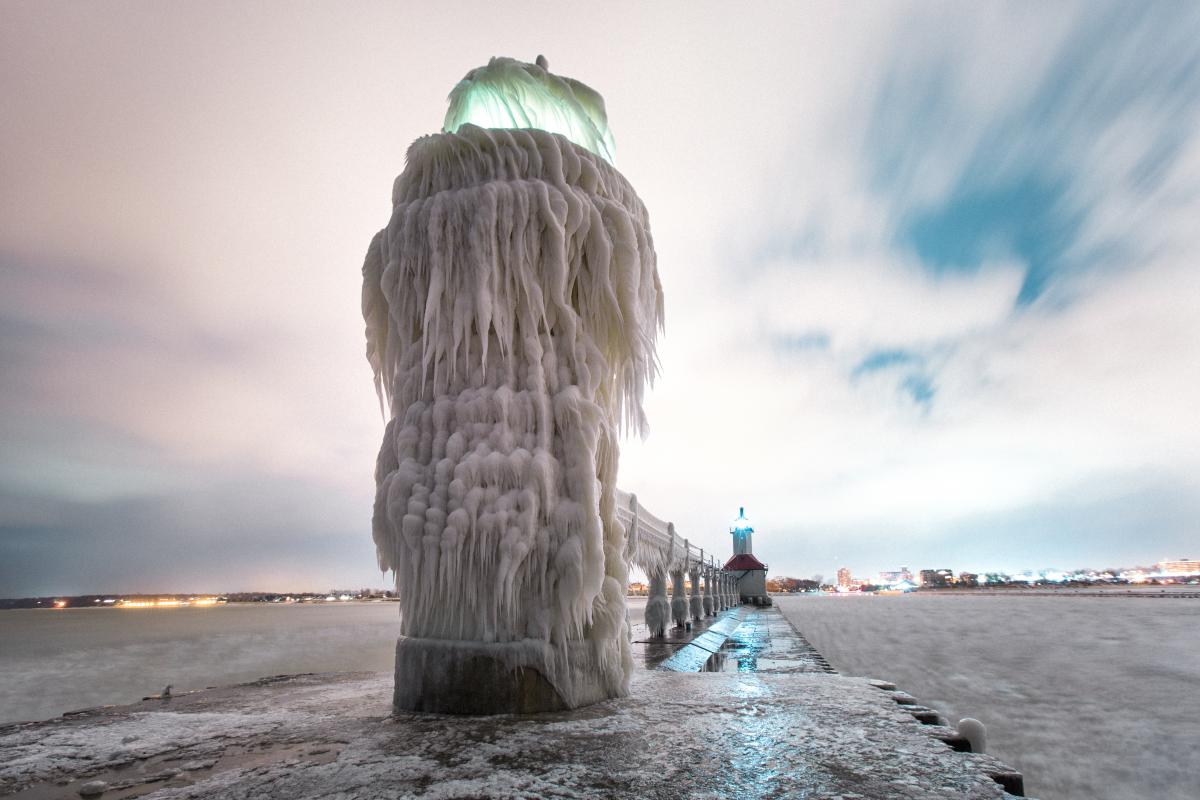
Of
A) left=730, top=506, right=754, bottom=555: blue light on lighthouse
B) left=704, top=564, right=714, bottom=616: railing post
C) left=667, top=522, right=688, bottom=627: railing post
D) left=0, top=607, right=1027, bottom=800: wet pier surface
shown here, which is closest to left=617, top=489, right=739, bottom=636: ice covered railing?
left=667, top=522, right=688, bottom=627: railing post

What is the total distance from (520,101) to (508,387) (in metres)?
3.33

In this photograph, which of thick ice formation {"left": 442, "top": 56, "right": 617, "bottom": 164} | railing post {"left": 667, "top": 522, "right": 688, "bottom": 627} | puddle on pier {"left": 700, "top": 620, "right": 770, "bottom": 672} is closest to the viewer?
thick ice formation {"left": 442, "top": 56, "right": 617, "bottom": 164}

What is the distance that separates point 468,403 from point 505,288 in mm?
1258

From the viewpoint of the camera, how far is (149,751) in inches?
160

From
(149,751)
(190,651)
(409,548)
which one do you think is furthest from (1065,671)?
(190,651)

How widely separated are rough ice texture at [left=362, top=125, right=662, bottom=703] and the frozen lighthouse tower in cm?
2

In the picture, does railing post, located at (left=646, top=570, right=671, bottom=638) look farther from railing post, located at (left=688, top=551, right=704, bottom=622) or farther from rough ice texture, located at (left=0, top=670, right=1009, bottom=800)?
rough ice texture, located at (left=0, top=670, right=1009, bottom=800)

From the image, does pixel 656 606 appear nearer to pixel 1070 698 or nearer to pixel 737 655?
pixel 737 655

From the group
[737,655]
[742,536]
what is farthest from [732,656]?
[742,536]

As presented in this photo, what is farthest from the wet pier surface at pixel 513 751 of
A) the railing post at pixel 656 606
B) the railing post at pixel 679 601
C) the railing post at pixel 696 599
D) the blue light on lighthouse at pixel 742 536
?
the blue light on lighthouse at pixel 742 536

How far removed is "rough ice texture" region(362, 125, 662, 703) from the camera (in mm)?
5492

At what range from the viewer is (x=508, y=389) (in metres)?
5.76

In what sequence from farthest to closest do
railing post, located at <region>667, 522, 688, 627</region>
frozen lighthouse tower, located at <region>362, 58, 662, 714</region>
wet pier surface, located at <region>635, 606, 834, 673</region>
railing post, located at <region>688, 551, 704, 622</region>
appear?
railing post, located at <region>688, 551, 704, 622</region>, railing post, located at <region>667, 522, 688, 627</region>, wet pier surface, located at <region>635, 606, 834, 673</region>, frozen lighthouse tower, located at <region>362, 58, 662, 714</region>

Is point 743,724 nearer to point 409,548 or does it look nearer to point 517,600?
point 517,600
